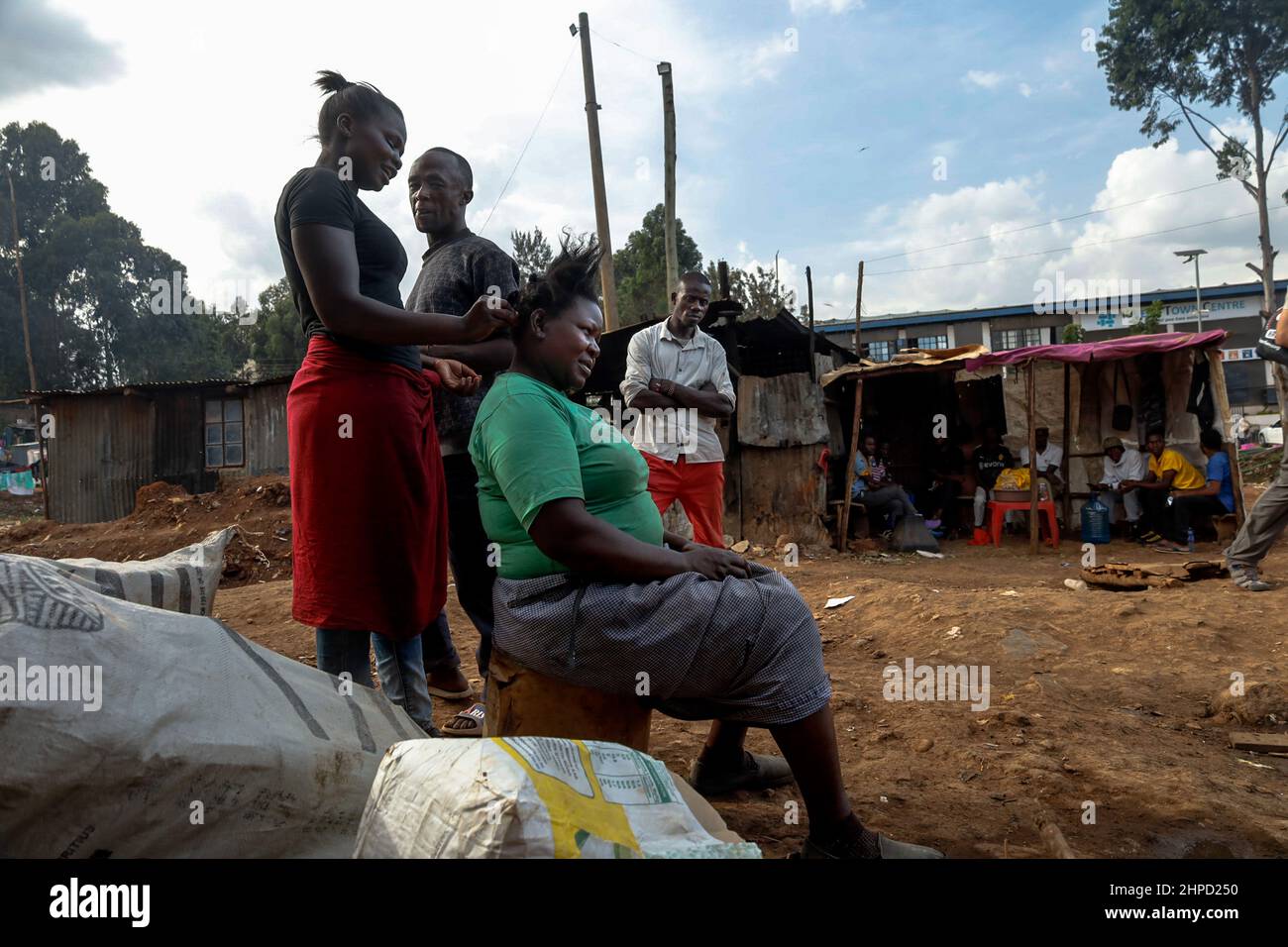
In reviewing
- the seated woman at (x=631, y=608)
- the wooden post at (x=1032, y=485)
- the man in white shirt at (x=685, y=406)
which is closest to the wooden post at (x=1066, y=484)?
the wooden post at (x=1032, y=485)

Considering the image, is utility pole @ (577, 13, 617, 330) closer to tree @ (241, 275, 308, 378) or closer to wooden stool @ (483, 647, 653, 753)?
wooden stool @ (483, 647, 653, 753)

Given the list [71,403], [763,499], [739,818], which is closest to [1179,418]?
[763,499]

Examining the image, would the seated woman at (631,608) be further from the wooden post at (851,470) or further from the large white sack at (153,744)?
the wooden post at (851,470)

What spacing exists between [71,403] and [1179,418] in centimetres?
2267

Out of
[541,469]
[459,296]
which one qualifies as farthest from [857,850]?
[459,296]

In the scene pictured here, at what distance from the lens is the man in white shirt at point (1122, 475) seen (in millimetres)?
9789

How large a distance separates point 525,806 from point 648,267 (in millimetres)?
28215

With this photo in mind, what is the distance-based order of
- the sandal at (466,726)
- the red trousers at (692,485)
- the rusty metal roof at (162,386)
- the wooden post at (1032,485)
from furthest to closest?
1. the rusty metal roof at (162,386)
2. the wooden post at (1032,485)
3. the red trousers at (692,485)
4. the sandal at (466,726)

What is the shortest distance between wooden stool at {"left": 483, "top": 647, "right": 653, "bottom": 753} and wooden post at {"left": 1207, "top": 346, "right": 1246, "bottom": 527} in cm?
966

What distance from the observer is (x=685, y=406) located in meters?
4.27

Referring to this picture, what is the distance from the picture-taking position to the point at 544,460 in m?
1.66

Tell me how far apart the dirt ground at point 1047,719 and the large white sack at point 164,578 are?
106 cm

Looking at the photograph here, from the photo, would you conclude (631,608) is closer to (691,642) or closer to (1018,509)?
(691,642)
